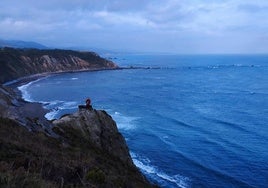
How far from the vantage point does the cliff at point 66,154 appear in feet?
40.3

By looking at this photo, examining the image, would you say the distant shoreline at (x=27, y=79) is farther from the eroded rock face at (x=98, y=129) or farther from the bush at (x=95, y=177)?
the bush at (x=95, y=177)

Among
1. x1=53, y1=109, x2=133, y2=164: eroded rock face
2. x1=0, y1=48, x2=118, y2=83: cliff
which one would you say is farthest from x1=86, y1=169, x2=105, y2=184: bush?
x1=0, y1=48, x2=118, y2=83: cliff

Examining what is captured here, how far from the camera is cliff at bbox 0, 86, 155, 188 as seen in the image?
40.3ft

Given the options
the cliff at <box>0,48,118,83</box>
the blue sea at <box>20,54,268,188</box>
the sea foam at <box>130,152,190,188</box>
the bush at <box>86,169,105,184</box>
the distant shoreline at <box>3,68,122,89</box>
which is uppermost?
the bush at <box>86,169,105,184</box>

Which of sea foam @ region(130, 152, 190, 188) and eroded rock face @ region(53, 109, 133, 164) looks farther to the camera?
sea foam @ region(130, 152, 190, 188)

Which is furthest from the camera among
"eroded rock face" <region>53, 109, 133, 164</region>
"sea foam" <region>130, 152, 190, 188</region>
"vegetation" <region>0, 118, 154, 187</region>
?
"sea foam" <region>130, 152, 190, 188</region>

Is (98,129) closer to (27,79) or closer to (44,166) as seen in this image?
(44,166)

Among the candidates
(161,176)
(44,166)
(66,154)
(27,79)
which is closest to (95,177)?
(44,166)

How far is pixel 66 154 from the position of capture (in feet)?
67.1

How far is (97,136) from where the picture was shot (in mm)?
30984

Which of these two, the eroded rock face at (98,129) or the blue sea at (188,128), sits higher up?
the eroded rock face at (98,129)

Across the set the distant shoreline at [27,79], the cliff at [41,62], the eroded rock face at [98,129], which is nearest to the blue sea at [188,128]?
the eroded rock face at [98,129]

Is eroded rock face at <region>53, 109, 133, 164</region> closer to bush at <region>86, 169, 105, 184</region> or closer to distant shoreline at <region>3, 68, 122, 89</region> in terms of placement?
bush at <region>86, 169, 105, 184</region>

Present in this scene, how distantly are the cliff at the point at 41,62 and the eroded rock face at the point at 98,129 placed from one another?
3349 inches
